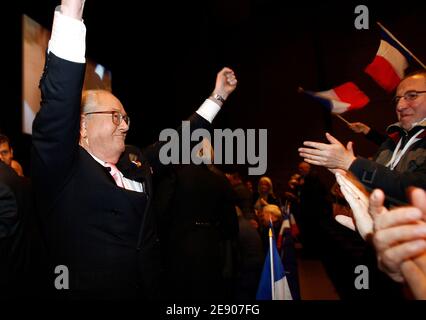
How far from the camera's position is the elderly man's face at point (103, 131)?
162cm

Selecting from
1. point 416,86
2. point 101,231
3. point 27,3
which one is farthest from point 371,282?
point 27,3

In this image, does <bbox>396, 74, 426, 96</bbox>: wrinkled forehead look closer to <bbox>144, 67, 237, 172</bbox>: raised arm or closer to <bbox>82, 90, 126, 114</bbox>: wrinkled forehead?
<bbox>144, 67, 237, 172</bbox>: raised arm

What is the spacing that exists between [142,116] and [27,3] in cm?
329

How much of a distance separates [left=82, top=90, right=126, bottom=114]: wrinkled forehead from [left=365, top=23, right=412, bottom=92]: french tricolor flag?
2.02 m

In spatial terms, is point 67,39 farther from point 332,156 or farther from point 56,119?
point 332,156

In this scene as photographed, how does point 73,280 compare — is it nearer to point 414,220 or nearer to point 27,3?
point 414,220

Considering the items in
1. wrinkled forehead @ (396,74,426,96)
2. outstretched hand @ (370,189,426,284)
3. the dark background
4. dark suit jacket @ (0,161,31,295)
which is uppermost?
the dark background

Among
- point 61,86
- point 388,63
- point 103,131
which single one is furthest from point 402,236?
point 388,63

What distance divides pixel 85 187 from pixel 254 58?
8069mm

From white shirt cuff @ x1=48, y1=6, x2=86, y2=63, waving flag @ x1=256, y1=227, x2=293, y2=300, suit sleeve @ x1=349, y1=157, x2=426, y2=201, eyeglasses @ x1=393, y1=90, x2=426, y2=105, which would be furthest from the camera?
waving flag @ x1=256, y1=227, x2=293, y2=300

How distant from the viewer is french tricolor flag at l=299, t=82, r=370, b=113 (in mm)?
3027

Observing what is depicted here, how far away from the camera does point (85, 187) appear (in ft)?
4.65

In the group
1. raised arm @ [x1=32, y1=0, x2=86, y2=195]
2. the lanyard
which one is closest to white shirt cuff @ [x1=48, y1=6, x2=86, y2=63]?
raised arm @ [x1=32, y1=0, x2=86, y2=195]

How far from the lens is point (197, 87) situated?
8.83 m
